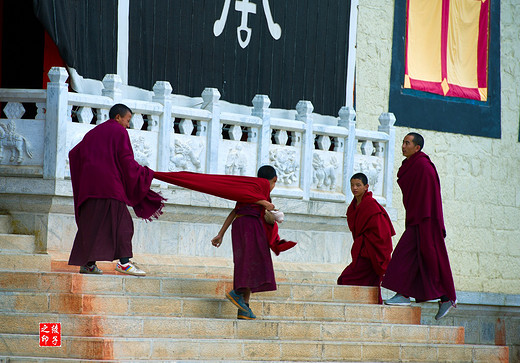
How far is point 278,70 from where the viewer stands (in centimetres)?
1175

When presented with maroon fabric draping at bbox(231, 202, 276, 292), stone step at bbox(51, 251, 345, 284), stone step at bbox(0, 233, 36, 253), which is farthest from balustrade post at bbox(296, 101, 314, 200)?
stone step at bbox(0, 233, 36, 253)

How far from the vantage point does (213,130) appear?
10289 mm

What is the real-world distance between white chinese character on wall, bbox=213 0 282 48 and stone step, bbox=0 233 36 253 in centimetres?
327

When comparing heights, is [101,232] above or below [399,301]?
above

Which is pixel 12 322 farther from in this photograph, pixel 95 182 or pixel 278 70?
pixel 278 70

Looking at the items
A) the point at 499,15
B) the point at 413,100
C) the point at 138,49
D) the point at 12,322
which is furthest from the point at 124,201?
the point at 499,15

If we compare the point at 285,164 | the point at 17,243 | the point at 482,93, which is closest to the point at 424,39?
the point at 482,93

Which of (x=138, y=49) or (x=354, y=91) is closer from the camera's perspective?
(x=138, y=49)

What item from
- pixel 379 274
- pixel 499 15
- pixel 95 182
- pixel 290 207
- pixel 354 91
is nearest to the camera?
pixel 95 182

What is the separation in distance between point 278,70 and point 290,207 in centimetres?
185

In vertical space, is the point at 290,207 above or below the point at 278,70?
below

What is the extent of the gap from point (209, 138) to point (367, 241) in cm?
191

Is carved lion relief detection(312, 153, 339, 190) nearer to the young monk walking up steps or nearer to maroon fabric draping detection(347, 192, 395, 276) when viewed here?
maroon fabric draping detection(347, 192, 395, 276)

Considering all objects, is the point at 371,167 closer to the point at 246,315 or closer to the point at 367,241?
the point at 367,241
